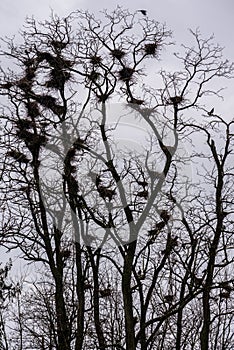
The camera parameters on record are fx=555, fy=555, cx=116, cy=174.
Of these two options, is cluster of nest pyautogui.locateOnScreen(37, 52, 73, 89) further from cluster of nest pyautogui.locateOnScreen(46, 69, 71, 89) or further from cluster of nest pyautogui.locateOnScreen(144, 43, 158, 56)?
cluster of nest pyautogui.locateOnScreen(144, 43, 158, 56)

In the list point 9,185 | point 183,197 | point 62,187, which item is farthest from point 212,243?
point 9,185

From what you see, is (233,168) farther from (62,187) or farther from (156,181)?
(62,187)

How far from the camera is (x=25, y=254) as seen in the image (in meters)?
12.5

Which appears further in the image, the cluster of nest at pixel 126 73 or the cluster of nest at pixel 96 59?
the cluster of nest at pixel 96 59

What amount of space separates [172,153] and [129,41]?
2.48 metres

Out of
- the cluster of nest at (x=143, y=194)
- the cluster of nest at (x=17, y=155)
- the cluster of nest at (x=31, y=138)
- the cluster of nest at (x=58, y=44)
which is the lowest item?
the cluster of nest at (x=143, y=194)

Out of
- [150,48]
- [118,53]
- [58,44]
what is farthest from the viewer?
[58,44]

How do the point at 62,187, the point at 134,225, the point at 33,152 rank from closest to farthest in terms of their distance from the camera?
the point at 134,225
the point at 33,152
the point at 62,187

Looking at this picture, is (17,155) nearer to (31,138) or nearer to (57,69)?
(31,138)

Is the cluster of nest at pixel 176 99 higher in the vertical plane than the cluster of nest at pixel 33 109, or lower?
lower

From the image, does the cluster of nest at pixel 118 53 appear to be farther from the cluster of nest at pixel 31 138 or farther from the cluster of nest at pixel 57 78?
the cluster of nest at pixel 31 138

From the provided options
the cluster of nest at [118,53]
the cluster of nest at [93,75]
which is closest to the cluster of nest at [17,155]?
the cluster of nest at [93,75]

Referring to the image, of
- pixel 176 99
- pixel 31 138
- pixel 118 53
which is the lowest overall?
pixel 31 138

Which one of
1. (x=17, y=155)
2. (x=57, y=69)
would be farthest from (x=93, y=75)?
(x=17, y=155)
